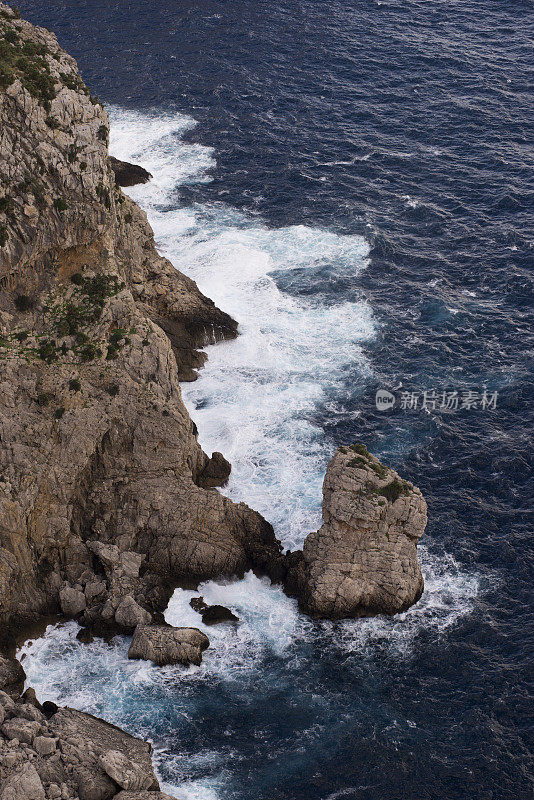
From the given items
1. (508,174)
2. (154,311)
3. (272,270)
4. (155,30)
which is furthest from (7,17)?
(155,30)

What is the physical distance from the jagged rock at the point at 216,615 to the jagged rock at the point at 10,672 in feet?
50.6

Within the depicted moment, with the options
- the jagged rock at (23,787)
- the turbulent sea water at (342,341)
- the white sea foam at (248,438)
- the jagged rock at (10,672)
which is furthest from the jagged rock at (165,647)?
the jagged rock at (23,787)

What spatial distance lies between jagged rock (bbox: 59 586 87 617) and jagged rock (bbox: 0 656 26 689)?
5.94m

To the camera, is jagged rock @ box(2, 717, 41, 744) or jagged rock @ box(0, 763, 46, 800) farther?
jagged rock @ box(2, 717, 41, 744)

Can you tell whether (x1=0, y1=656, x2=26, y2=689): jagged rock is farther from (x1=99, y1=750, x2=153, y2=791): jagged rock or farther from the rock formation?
(x1=99, y1=750, x2=153, y2=791): jagged rock

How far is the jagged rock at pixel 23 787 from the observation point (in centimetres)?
5678

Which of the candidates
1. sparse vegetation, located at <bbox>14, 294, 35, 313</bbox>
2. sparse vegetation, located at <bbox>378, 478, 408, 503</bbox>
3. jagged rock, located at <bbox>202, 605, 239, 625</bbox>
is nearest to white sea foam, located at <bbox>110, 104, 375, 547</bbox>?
sparse vegetation, located at <bbox>378, 478, 408, 503</bbox>

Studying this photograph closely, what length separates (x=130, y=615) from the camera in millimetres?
74250

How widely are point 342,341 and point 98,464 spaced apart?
38.1 metres

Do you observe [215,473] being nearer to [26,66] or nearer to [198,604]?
[198,604]

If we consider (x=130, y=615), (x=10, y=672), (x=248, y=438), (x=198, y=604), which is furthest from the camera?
(x=248, y=438)

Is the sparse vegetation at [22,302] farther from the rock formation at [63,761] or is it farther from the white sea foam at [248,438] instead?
the rock formation at [63,761]

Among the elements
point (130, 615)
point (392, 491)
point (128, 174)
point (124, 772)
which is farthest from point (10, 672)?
point (128, 174)

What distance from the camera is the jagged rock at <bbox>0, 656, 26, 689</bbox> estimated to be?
6900 cm
